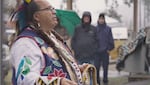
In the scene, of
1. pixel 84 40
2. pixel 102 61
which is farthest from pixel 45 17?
pixel 102 61

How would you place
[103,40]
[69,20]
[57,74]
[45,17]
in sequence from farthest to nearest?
[69,20] < [103,40] < [45,17] < [57,74]

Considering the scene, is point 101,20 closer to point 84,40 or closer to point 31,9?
point 84,40

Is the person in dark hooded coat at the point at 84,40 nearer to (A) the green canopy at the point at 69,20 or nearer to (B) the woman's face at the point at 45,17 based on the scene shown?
(A) the green canopy at the point at 69,20

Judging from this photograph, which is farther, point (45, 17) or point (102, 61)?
point (102, 61)

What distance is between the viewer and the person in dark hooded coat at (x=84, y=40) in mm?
8453

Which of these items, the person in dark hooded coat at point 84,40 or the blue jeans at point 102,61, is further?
the blue jeans at point 102,61

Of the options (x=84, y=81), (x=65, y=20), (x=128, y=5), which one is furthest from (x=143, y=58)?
(x=84, y=81)

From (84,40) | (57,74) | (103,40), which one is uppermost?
(57,74)

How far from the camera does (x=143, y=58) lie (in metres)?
11.1

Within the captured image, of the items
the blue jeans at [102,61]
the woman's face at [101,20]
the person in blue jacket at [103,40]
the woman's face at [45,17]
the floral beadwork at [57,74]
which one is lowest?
the blue jeans at [102,61]

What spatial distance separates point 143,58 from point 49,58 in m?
8.55

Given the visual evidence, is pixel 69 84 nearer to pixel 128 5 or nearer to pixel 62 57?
pixel 62 57

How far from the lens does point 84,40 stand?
27.7 feet

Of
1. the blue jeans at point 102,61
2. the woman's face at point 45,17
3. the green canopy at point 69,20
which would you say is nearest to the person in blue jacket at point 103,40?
the blue jeans at point 102,61
